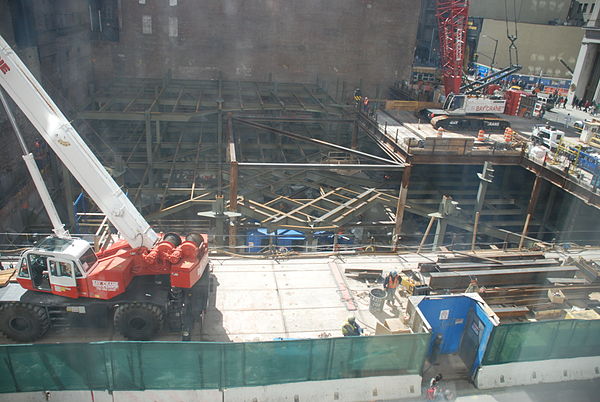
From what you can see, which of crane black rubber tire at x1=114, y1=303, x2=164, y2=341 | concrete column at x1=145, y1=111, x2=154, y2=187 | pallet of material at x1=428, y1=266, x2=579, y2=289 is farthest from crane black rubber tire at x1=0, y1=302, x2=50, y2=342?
concrete column at x1=145, y1=111, x2=154, y2=187

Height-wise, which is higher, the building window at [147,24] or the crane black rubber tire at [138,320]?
the building window at [147,24]

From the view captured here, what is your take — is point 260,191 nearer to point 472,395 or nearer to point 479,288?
point 479,288

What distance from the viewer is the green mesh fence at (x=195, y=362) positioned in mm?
8664

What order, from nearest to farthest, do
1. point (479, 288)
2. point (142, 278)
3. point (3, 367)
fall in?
point (3, 367) < point (142, 278) < point (479, 288)

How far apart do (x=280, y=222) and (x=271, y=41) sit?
2047 cm

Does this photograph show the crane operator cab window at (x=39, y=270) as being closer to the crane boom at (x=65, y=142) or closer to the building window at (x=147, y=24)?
the crane boom at (x=65, y=142)

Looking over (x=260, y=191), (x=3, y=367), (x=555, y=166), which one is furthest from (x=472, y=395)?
(x=555, y=166)

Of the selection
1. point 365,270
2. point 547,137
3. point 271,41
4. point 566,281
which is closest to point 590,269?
point 566,281

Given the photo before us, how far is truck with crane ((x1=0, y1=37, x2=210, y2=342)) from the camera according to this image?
9.68 meters

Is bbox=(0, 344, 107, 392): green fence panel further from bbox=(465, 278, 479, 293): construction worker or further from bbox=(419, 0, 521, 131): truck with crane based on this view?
bbox=(419, 0, 521, 131): truck with crane

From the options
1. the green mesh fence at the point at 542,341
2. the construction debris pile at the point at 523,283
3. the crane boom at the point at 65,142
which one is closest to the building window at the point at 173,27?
the crane boom at the point at 65,142

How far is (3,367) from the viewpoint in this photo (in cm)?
861

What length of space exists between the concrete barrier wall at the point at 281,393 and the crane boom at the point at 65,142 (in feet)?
10.9

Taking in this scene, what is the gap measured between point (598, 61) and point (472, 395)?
142 ft
